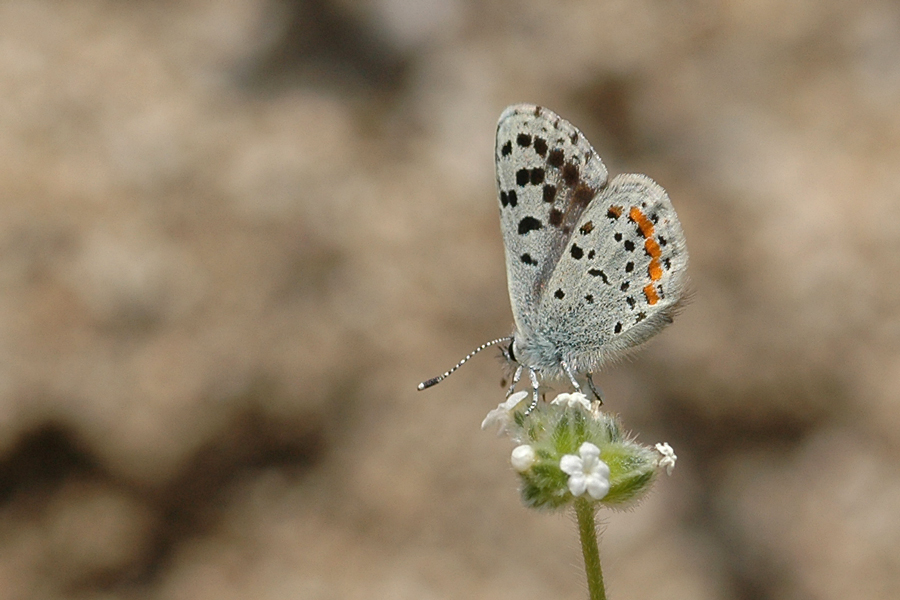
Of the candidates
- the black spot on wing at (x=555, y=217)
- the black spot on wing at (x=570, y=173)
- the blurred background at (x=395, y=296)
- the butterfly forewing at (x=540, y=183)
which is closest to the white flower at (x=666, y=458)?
the butterfly forewing at (x=540, y=183)

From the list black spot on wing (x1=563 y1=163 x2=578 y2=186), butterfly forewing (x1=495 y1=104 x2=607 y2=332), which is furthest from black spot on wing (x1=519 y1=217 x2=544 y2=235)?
black spot on wing (x1=563 y1=163 x2=578 y2=186)

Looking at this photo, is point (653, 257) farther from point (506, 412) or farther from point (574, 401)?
point (506, 412)

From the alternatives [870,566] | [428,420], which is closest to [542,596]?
[428,420]

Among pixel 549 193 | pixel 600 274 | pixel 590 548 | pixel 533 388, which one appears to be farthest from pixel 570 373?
pixel 590 548

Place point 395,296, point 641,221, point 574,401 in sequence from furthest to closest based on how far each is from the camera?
point 395,296 < point 641,221 < point 574,401

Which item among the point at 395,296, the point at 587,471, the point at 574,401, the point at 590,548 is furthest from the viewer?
the point at 395,296

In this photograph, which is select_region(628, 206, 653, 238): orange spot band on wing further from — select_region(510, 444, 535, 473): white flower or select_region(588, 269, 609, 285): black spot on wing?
select_region(510, 444, 535, 473): white flower
